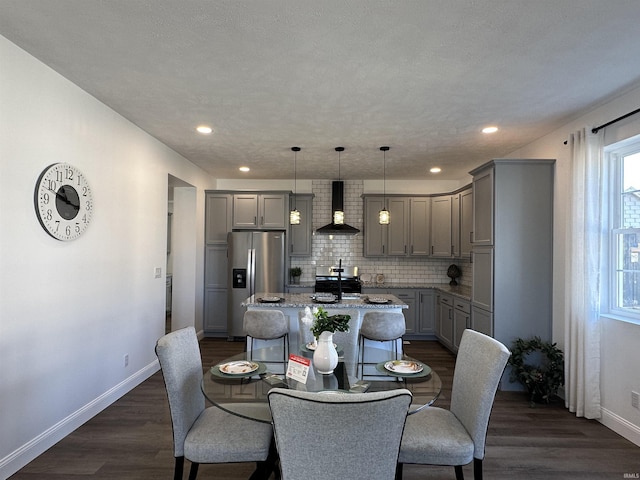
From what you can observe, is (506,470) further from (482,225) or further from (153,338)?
(153,338)

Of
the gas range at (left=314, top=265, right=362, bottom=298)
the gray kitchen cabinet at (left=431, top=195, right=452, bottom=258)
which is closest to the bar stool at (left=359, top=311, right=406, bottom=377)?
the gas range at (left=314, top=265, right=362, bottom=298)

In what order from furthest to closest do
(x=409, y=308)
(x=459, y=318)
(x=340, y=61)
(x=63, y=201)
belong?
(x=409, y=308) < (x=459, y=318) < (x=63, y=201) < (x=340, y=61)

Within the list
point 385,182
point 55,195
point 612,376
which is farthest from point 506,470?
point 385,182

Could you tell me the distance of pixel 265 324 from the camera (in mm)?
3475

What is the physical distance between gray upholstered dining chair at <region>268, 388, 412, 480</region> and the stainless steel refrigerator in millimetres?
4573

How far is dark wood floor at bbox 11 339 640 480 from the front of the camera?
2.48 m

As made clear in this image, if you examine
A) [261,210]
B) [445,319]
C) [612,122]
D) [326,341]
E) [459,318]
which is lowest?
[445,319]

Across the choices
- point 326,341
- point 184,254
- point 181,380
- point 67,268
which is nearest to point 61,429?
point 67,268

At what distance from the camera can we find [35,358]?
8.50ft

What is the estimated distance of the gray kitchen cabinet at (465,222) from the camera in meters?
5.45

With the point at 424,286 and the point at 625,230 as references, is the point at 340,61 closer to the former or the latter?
the point at 625,230

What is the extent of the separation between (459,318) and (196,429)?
3.99 meters

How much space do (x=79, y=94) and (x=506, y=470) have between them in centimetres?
418

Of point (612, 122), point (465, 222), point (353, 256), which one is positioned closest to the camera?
point (612, 122)
